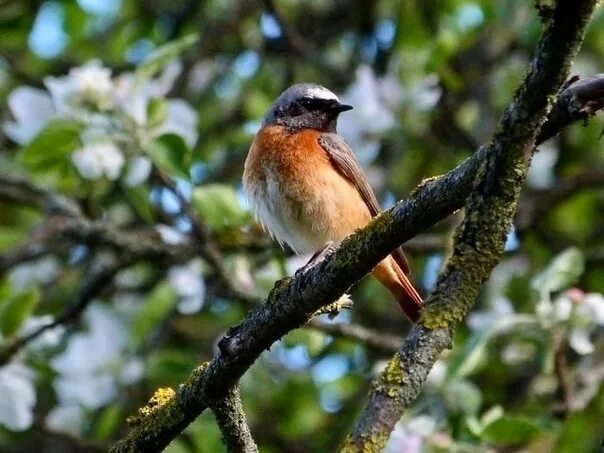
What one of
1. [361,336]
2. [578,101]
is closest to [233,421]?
[578,101]

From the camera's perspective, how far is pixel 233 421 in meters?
3.05

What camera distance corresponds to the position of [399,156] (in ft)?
24.5

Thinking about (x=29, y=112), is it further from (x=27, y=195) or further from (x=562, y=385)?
(x=562, y=385)

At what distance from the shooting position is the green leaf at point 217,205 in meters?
5.46

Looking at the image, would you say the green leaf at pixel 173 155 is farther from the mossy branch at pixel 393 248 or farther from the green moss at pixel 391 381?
the green moss at pixel 391 381

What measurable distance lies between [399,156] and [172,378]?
8.12ft

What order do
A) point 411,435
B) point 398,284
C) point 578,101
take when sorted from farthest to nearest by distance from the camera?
point 398,284, point 411,435, point 578,101

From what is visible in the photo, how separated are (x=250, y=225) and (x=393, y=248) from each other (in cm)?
371

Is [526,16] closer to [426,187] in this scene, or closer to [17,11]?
[17,11]

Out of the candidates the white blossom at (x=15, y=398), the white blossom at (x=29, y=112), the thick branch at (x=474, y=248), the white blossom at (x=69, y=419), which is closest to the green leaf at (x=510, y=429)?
the thick branch at (x=474, y=248)

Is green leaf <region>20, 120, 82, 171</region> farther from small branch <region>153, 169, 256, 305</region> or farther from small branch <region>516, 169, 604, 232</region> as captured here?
small branch <region>516, 169, 604, 232</region>

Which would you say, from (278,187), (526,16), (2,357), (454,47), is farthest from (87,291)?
(526,16)

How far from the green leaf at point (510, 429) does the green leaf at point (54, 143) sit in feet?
7.76

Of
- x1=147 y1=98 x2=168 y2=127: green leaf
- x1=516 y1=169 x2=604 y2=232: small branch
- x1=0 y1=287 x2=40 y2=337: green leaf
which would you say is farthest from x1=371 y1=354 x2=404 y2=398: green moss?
x1=516 y1=169 x2=604 y2=232: small branch
